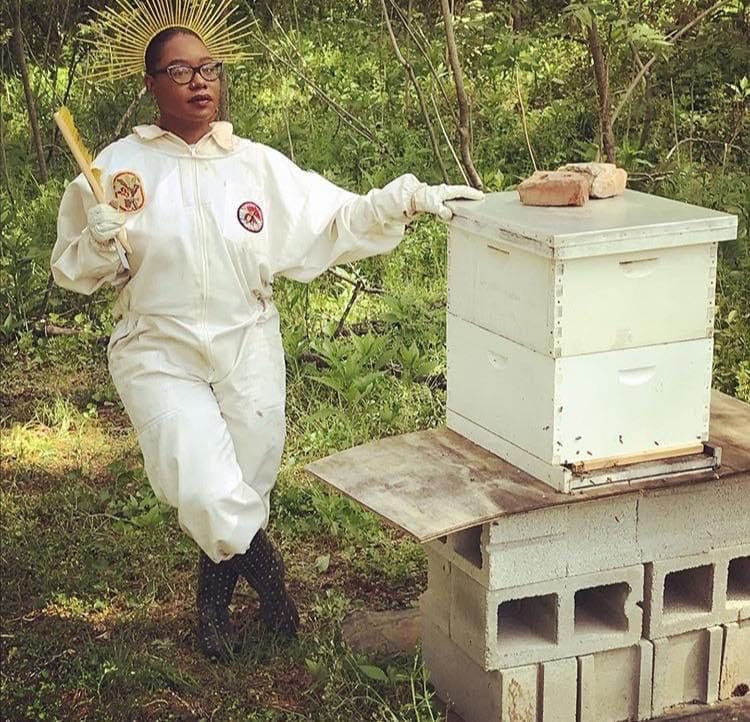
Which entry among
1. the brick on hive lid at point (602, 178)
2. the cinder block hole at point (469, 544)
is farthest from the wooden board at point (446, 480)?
the brick on hive lid at point (602, 178)

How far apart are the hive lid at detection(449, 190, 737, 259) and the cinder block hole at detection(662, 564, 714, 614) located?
0.96m

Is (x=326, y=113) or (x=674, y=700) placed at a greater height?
(x=326, y=113)

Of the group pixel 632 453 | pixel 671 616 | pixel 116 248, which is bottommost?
pixel 671 616

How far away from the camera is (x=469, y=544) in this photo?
3420mm

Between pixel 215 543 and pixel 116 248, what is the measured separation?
0.86 metres

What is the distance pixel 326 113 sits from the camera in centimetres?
897

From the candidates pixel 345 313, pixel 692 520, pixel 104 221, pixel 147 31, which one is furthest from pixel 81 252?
pixel 345 313

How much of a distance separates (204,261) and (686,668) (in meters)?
1.76

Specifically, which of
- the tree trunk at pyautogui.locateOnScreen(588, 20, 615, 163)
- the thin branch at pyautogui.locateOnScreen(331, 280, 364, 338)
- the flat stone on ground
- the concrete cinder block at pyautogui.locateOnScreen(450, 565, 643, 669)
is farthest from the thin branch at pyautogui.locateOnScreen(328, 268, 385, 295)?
the concrete cinder block at pyautogui.locateOnScreen(450, 565, 643, 669)

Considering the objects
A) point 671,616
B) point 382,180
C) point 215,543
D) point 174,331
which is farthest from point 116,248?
point 382,180

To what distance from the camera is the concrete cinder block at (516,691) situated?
10.9 feet

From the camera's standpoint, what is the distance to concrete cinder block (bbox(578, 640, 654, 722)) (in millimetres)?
3424

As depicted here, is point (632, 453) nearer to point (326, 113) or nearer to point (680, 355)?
point (680, 355)

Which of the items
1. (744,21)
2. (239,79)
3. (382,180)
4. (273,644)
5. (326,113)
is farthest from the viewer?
(239,79)
